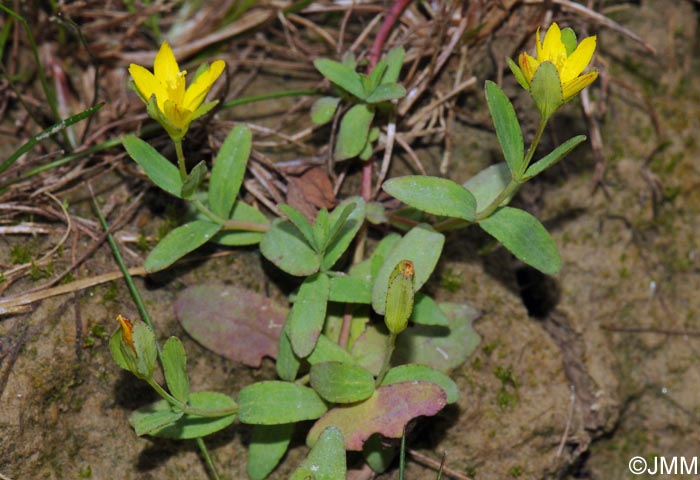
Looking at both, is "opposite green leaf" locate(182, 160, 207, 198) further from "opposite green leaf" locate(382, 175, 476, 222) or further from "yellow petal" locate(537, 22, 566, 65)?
"yellow petal" locate(537, 22, 566, 65)

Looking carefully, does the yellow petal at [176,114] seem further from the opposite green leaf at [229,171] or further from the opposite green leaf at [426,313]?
the opposite green leaf at [426,313]

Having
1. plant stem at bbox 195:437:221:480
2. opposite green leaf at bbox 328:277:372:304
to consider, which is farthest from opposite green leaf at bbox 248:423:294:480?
opposite green leaf at bbox 328:277:372:304

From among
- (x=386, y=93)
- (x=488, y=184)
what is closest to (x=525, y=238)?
(x=488, y=184)

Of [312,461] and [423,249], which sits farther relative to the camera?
[423,249]

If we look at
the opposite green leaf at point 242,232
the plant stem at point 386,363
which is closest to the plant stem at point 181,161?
the opposite green leaf at point 242,232

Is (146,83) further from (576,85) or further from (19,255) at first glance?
(576,85)

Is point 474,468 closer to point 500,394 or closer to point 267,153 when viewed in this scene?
point 500,394

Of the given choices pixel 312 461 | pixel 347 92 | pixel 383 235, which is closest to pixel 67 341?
pixel 312 461
